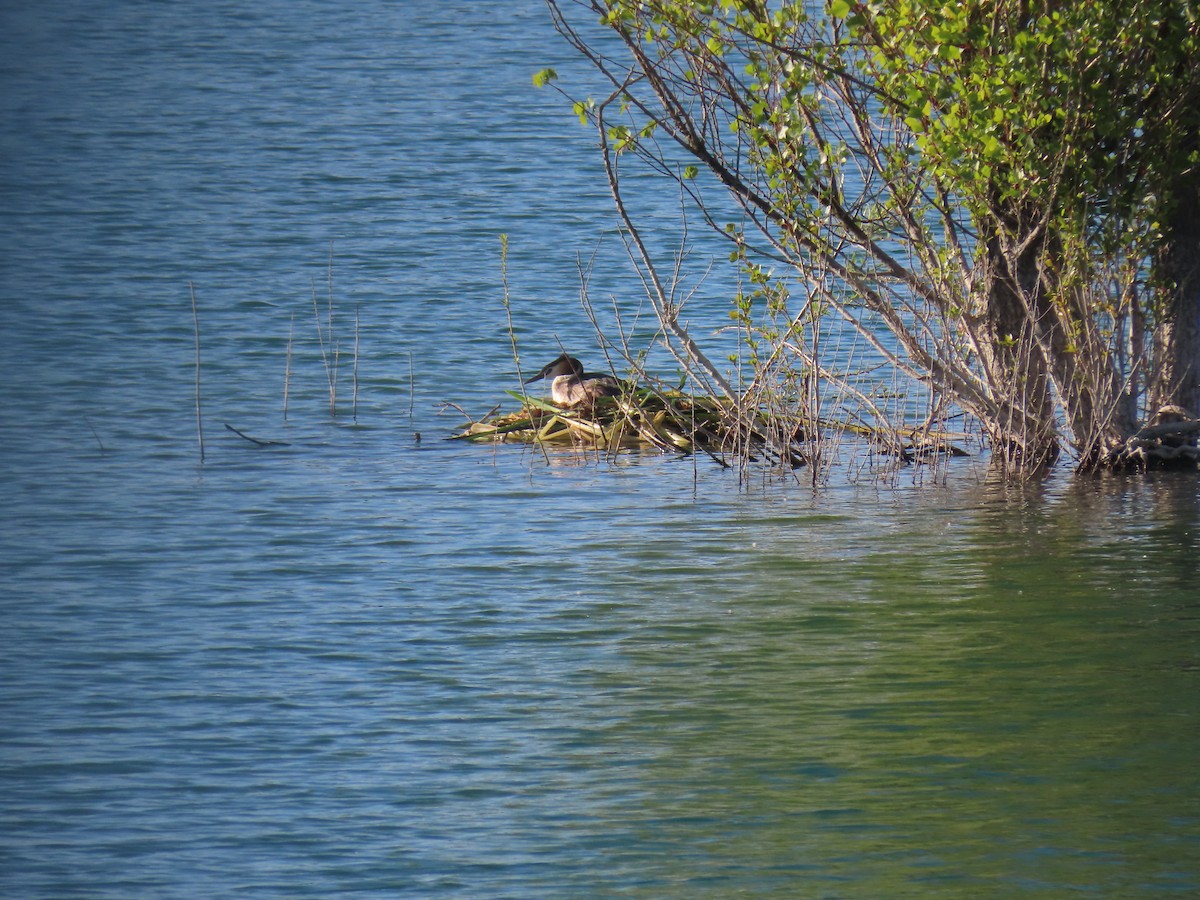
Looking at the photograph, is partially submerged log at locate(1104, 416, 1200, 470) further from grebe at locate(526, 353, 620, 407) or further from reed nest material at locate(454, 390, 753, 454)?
grebe at locate(526, 353, 620, 407)

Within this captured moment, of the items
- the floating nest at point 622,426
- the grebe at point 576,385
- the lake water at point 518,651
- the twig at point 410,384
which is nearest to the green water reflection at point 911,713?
the lake water at point 518,651

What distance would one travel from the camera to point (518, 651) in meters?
10.4

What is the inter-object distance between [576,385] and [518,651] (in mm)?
6145

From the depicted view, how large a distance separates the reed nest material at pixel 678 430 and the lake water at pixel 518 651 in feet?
0.94

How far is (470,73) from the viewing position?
39.9 m

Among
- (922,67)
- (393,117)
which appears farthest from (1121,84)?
(393,117)

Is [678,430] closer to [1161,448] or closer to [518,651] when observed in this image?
[1161,448]

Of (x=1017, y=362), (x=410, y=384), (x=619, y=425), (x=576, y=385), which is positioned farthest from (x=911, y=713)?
(x=410, y=384)

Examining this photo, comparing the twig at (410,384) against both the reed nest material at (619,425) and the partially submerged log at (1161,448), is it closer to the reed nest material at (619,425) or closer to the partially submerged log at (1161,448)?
the reed nest material at (619,425)

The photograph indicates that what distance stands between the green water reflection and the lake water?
26mm

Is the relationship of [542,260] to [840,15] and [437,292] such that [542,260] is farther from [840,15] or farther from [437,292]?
[840,15]

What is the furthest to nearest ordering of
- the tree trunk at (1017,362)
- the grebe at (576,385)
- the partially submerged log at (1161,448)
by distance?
the grebe at (576,385) → the partially submerged log at (1161,448) → the tree trunk at (1017,362)

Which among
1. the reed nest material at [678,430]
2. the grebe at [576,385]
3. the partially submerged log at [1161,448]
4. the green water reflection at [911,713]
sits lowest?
the green water reflection at [911,713]

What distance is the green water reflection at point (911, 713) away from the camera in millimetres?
7492
